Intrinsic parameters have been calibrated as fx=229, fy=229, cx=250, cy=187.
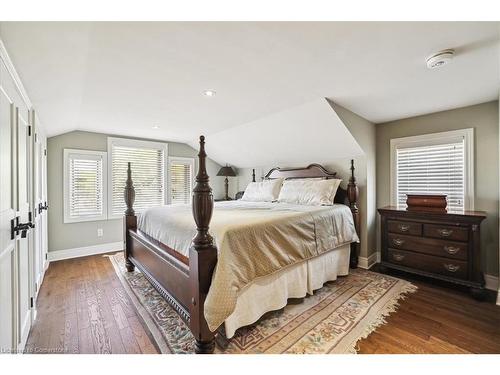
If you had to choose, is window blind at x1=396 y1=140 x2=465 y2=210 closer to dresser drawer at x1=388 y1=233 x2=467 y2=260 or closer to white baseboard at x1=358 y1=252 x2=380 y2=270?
dresser drawer at x1=388 y1=233 x2=467 y2=260

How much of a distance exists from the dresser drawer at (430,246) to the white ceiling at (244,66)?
1.60 m

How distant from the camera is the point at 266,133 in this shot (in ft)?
12.0

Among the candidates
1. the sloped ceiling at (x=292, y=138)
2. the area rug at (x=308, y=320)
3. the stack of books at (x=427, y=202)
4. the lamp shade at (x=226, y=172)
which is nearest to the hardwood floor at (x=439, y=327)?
the area rug at (x=308, y=320)

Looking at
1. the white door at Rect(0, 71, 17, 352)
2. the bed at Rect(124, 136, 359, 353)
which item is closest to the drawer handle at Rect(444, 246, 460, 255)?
the bed at Rect(124, 136, 359, 353)

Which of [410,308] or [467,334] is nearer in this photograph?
[467,334]

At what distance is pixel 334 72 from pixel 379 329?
85.7 inches

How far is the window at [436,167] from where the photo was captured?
277 centimetres

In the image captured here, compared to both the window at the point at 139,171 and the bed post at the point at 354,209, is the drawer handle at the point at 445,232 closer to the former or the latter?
the bed post at the point at 354,209

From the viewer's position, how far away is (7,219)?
1.28m

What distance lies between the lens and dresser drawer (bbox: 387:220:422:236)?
108 inches

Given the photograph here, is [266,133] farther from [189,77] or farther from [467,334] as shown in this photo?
[467,334]

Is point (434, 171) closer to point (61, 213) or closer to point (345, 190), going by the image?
point (345, 190)
